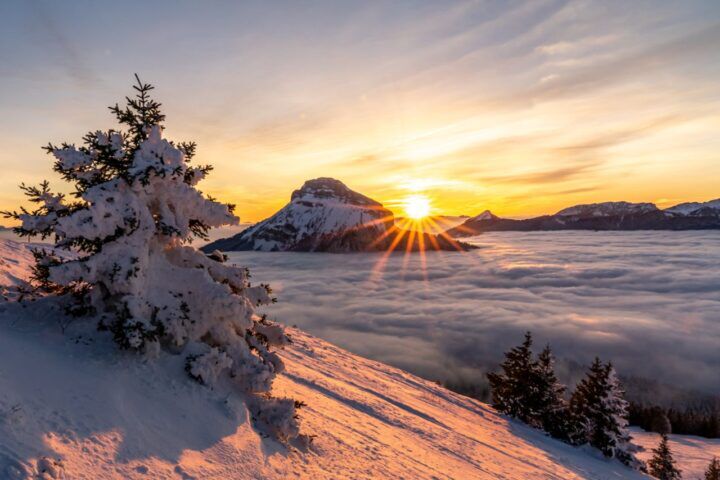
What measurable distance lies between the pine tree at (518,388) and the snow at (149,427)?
17.9 meters

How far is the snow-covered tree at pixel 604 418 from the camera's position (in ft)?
92.7

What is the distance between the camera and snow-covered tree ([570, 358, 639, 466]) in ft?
92.7

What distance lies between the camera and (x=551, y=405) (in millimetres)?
31438

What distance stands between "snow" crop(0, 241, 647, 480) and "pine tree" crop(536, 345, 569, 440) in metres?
17.8

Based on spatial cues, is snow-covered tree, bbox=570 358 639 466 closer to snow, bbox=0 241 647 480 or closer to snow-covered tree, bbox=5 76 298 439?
snow, bbox=0 241 647 480

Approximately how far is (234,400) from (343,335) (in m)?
149

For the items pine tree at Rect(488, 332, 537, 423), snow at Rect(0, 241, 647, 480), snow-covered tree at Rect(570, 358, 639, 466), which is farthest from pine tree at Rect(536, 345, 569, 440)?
snow at Rect(0, 241, 647, 480)

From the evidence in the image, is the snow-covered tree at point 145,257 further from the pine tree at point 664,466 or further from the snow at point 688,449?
the snow at point 688,449

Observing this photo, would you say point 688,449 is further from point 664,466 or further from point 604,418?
point 604,418

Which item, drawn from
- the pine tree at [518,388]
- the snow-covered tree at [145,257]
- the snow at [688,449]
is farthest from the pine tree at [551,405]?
the snow at [688,449]

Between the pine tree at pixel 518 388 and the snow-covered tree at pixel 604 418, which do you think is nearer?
the snow-covered tree at pixel 604 418

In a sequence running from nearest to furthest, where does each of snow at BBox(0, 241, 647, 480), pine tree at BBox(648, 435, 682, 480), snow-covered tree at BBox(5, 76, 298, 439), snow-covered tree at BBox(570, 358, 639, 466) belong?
snow at BBox(0, 241, 647, 480)
snow-covered tree at BBox(5, 76, 298, 439)
snow-covered tree at BBox(570, 358, 639, 466)
pine tree at BBox(648, 435, 682, 480)

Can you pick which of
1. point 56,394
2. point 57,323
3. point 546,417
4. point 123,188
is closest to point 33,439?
point 56,394

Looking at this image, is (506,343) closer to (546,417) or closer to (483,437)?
(546,417)
